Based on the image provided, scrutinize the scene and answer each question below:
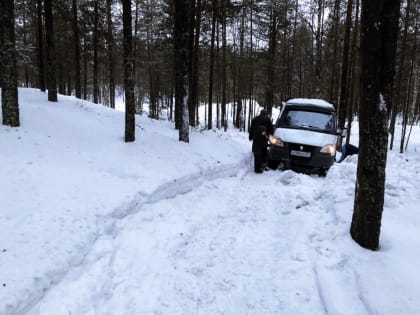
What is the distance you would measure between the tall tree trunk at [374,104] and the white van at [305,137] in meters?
5.26

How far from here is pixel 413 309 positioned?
3.21 meters

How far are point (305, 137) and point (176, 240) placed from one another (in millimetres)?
6114

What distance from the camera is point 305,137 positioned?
989 cm

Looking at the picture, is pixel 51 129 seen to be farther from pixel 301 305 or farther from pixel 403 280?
pixel 403 280

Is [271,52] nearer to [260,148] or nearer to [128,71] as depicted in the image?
[260,148]

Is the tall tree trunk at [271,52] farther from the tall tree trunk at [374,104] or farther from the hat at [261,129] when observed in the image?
the tall tree trunk at [374,104]

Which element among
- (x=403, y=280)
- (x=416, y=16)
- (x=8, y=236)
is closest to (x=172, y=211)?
(x=8, y=236)

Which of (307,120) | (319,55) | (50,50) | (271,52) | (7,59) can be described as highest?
(271,52)

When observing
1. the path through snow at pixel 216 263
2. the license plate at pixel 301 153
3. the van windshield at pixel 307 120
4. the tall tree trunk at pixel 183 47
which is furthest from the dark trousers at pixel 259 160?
the path through snow at pixel 216 263

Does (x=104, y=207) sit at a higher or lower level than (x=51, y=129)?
lower

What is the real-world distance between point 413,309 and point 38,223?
15.7 feet

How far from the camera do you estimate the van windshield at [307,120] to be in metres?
10.6

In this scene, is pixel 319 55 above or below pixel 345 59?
above

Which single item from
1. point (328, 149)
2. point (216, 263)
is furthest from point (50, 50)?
point (216, 263)
